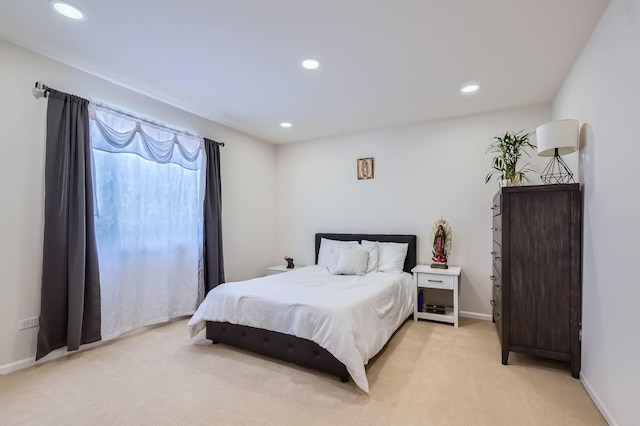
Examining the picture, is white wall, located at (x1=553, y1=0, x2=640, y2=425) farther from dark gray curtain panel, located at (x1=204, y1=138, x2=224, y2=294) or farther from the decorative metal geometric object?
dark gray curtain panel, located at (x1=204, y1=138, x2=224, y2=294)

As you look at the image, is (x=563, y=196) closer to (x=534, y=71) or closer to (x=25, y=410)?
(x=534, y=71)

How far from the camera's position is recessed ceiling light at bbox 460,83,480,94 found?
310 cm

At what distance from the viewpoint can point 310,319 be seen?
2424 mm

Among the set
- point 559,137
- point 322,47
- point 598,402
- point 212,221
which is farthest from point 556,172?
point 212,221

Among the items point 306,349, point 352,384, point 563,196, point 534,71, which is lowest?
point 352,384

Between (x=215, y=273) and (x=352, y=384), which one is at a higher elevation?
(x=215, y=273)

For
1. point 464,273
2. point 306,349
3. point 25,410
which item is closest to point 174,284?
point 25,410

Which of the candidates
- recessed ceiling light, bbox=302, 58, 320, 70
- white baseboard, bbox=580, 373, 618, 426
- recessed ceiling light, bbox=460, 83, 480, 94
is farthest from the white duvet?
recessed ceiling light, bbox=460, 83, 480, 94

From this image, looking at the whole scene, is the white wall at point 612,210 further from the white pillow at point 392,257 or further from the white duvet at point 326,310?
the white pillow at point 392,257

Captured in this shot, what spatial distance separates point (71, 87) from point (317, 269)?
3285 millimetres

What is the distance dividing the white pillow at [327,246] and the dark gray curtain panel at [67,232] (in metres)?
2.71

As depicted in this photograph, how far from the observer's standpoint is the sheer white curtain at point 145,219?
9.84 feet

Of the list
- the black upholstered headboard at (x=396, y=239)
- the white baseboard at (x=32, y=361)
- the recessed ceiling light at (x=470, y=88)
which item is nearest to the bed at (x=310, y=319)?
the black upholstered headboard at (x=396, y=239)

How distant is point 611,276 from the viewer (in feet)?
6.21
